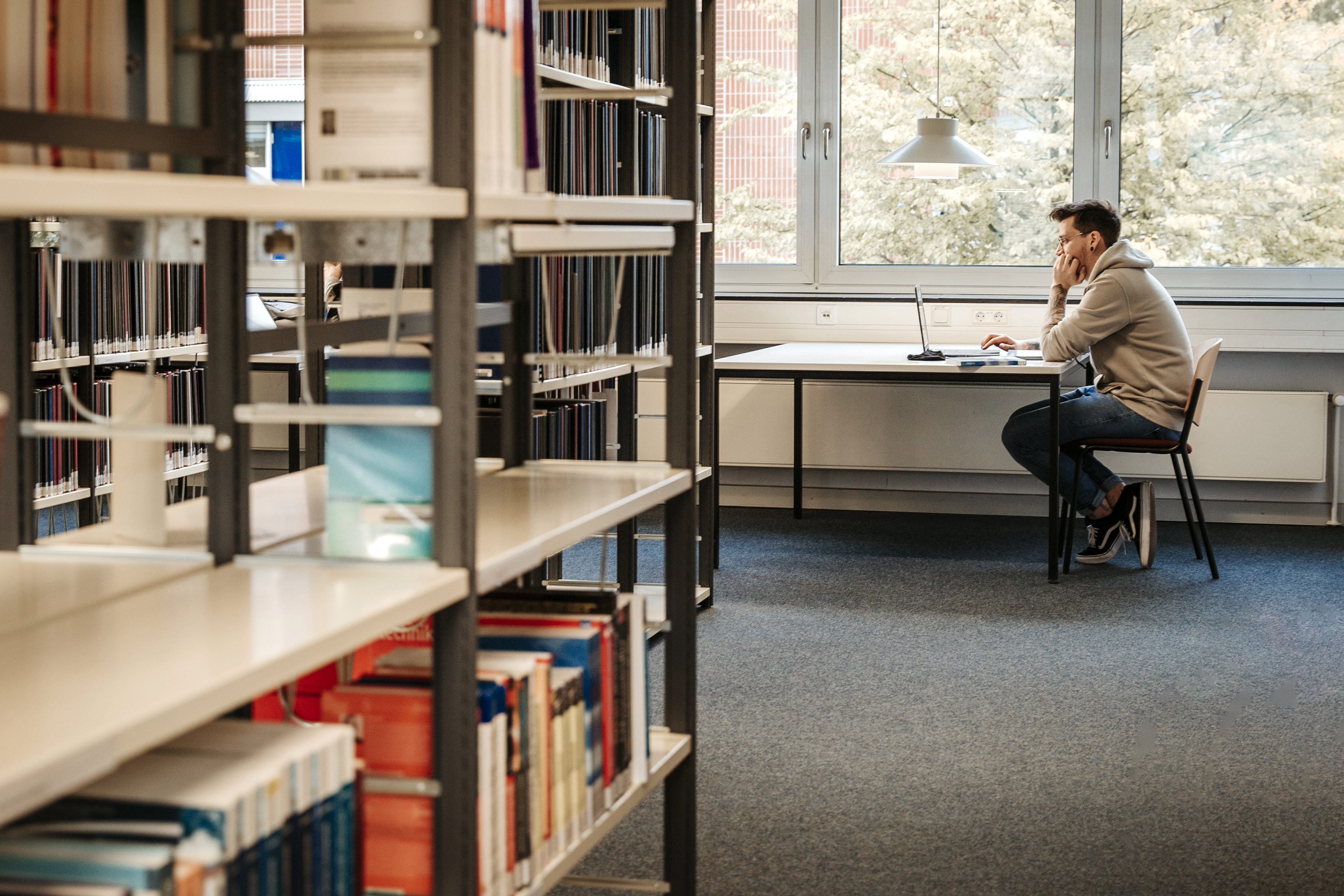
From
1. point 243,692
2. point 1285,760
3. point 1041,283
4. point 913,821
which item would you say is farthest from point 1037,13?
point 243,692

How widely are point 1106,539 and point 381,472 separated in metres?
4.06

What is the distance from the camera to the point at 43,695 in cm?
93

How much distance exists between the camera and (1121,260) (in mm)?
4840

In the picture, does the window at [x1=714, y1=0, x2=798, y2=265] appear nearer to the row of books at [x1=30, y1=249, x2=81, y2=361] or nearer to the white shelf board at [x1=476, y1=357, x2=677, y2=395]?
the white shelf board at [x1=476, y1=357, x2=677, y2=395]

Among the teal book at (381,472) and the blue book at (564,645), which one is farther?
the blue book at (564,645)

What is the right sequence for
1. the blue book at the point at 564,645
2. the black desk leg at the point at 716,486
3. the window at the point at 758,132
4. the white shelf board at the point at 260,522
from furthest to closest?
1. the window at the point at 758,132
2. the black desk leg at the point at 716,486
3. the blue book at the point at 564,645
4. the white shelf board at the point at 260,522

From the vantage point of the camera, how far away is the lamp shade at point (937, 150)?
17.3ft

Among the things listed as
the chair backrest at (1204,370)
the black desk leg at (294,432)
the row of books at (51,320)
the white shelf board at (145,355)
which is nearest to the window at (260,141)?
the black desk leg at (294,432)

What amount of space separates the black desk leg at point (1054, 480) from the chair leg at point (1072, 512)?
123 millimetres

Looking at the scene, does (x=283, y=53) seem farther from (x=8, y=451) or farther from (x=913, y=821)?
(x=8, y=451)

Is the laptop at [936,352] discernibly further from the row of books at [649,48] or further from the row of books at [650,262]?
the row of books at [649,48]

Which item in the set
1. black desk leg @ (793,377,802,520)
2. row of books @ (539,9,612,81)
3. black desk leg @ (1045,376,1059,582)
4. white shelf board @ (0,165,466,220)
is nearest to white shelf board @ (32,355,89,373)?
row of books @ (539,9,612,81)

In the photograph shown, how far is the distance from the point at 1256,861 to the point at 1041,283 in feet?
12.4

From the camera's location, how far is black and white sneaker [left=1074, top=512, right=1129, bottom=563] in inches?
192
